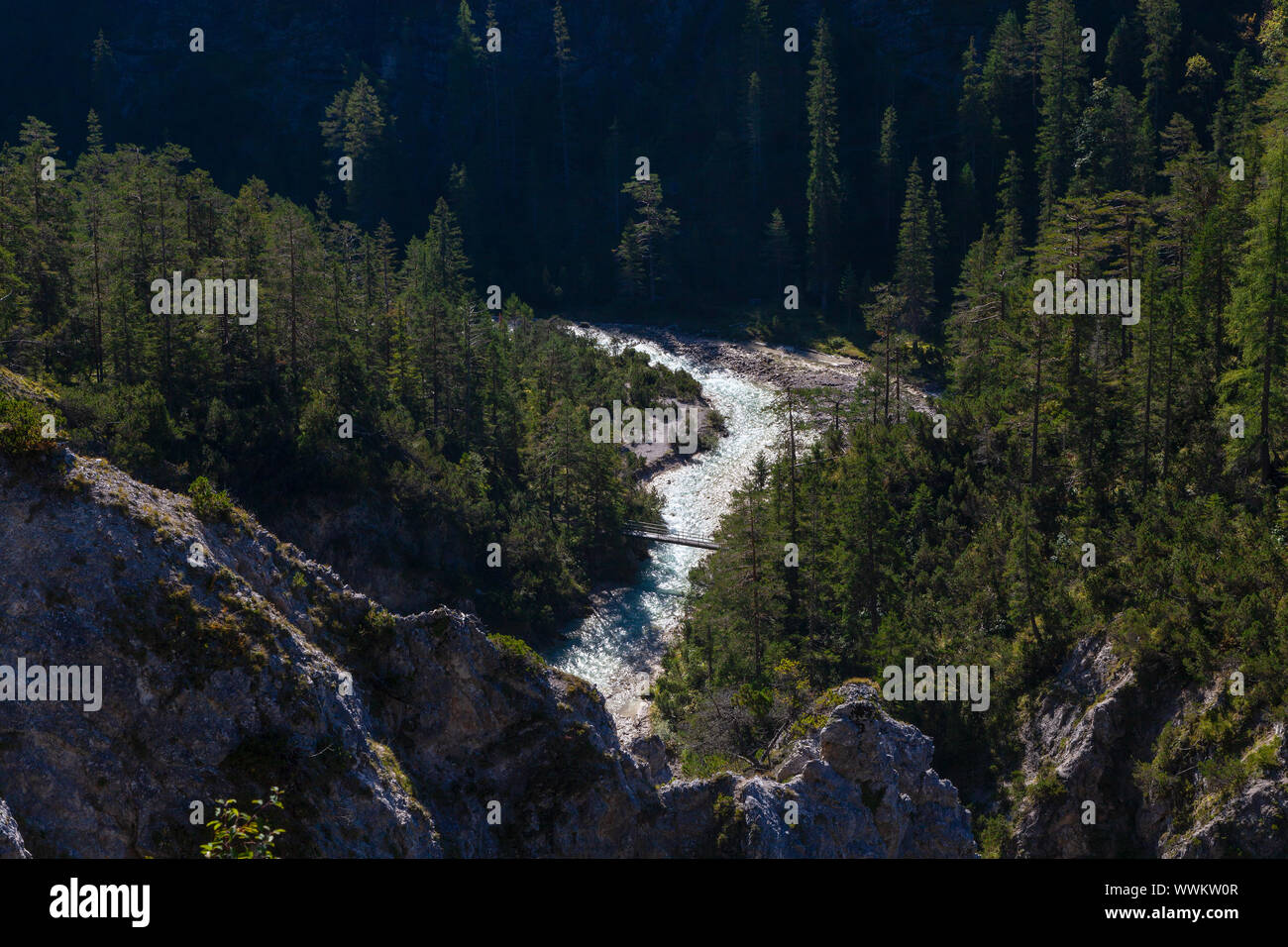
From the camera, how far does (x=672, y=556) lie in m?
60.1

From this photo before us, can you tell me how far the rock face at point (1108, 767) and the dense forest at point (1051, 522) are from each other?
18.9 inches

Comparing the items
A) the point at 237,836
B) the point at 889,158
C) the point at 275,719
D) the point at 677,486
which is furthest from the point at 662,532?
the point at 889,158

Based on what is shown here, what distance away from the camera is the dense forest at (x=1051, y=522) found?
32.7 metres

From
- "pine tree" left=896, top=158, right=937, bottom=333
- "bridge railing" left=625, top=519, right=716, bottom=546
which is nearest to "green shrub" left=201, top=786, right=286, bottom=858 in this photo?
"bridge railing" left=625, top=519, right=716, bottom=546

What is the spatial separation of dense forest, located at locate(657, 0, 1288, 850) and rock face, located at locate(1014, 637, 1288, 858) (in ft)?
1.58

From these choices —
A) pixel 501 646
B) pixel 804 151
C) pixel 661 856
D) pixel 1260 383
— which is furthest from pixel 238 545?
pixel 804 151

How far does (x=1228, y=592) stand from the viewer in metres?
32.8

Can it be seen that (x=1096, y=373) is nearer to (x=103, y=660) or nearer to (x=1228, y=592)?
(x=1228, y=592)

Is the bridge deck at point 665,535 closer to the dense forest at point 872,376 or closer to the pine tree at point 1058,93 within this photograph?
the dense forest at point 872,376

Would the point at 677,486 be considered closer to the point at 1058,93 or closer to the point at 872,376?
the point at 872,376

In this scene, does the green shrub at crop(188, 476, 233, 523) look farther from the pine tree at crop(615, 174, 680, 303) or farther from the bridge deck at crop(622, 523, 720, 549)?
the pine tree at crop(615, 174, 680, 303)

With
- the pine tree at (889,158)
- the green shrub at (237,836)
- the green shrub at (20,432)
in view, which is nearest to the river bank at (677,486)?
the green shrub at (237,836)

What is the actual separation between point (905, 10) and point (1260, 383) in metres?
87.5

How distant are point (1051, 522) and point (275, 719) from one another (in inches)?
1420
